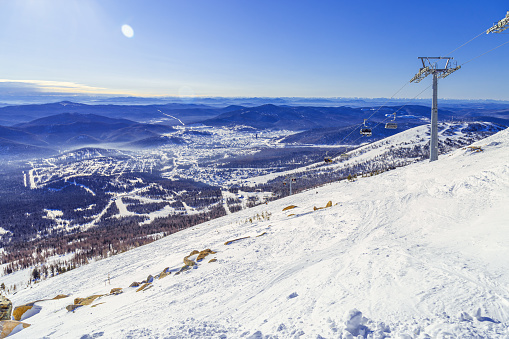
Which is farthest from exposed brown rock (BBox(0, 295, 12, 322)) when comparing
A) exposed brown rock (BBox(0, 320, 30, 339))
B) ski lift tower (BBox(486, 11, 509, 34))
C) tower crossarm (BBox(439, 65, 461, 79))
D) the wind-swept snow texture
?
tower crossarm (BBox(439, 65, 461, 79))

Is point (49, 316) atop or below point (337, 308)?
below

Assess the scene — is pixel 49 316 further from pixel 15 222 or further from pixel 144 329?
pixel 15 222

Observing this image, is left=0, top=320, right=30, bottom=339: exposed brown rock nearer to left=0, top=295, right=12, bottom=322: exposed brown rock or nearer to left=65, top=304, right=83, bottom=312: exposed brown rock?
left=65, top=304, right=83, bottom=312: exposed brown rock

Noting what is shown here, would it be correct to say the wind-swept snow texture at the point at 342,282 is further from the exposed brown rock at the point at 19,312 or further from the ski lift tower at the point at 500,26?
the ski lift tower at the point at 500,26

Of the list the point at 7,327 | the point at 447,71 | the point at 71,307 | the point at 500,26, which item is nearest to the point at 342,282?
the point at 71,307

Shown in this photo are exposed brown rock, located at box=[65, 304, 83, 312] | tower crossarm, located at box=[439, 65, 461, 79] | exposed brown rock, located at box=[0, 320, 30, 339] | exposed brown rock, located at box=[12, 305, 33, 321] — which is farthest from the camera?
tower crossarm, located at box=[439, 65, 461, 79]

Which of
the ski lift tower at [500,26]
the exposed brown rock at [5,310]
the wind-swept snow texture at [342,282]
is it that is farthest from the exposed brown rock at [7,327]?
the ski lift tower at [500,26]

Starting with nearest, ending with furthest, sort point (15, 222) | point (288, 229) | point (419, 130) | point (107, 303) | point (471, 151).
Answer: point (107, 303) < point (288, 229) < point (471, 151) < point (15, 222) < point (419, 130)

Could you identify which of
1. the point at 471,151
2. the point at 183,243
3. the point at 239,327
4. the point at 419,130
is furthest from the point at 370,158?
the point at 239,327
